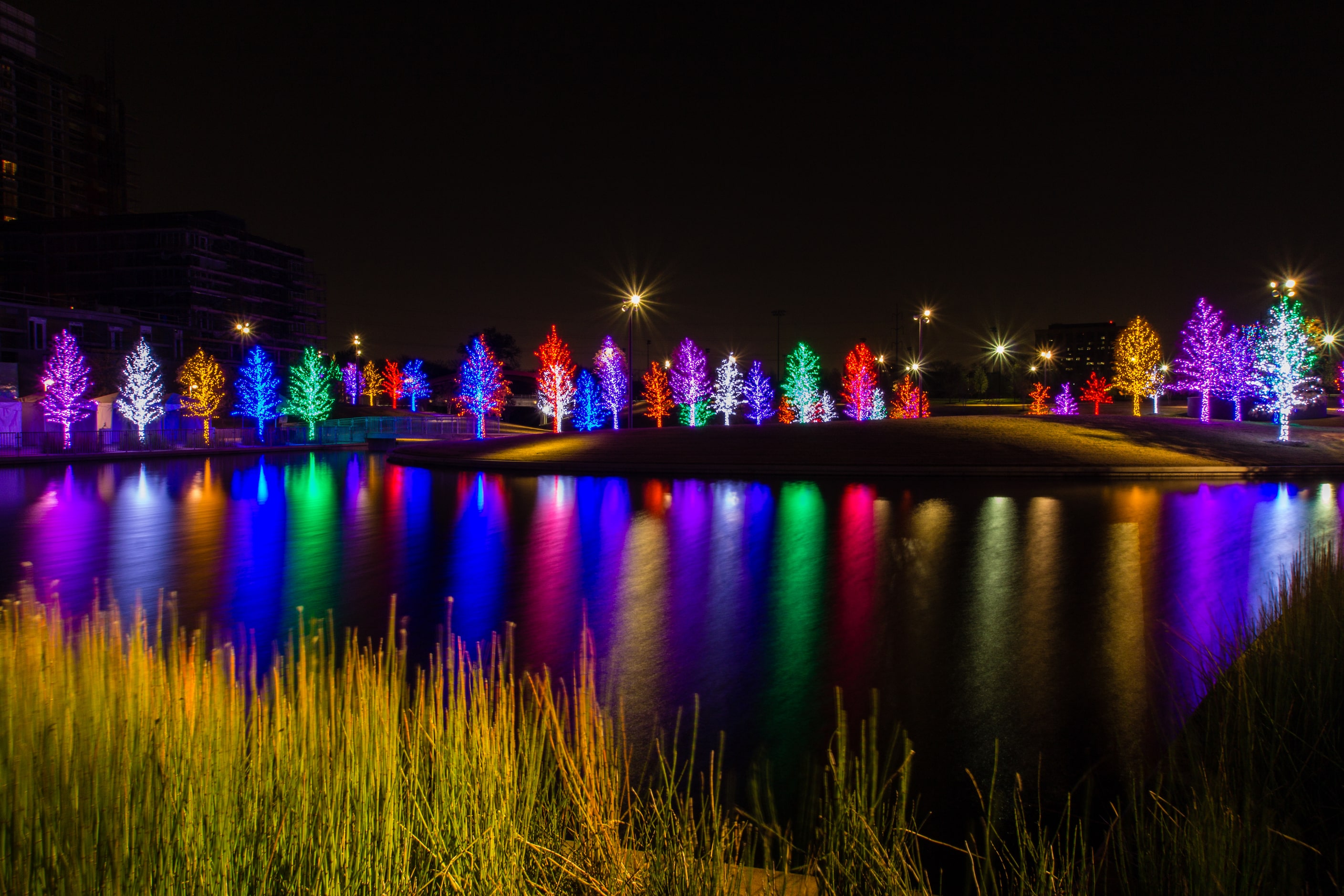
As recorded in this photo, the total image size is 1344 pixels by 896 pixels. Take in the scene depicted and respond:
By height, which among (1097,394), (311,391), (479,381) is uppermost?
(479,381)

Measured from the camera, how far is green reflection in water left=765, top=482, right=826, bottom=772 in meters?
5.82

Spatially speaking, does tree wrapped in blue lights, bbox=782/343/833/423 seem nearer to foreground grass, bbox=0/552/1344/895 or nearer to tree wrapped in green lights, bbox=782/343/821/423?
tree wrapped in green lights, bbox=782/343/821/423

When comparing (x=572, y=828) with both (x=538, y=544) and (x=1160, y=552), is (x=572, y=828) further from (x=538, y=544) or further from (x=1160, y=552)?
(x=1160, y=552)

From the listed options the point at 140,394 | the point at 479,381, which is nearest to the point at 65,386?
the point at 140,394

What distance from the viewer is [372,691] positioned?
141 inches

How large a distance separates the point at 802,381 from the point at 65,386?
48.2m

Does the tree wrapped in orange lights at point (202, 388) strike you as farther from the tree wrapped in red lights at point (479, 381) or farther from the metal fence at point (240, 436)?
the tree wrapped in red lights at point (479, 381)

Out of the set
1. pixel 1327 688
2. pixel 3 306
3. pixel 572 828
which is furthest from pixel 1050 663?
pixel 3 306

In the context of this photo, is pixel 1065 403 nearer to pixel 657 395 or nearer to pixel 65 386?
pixel 657 395

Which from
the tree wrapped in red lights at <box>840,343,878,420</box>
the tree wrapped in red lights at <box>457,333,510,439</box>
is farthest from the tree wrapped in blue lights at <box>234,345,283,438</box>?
the tree wrapped in red lights at <box>840,343,878,420</box>

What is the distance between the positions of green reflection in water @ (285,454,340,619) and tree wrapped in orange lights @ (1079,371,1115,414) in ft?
242

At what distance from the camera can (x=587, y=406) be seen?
66562 mm

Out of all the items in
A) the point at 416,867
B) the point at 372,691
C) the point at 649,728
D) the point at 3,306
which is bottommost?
the point at 649,728

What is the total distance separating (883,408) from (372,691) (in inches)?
2939
